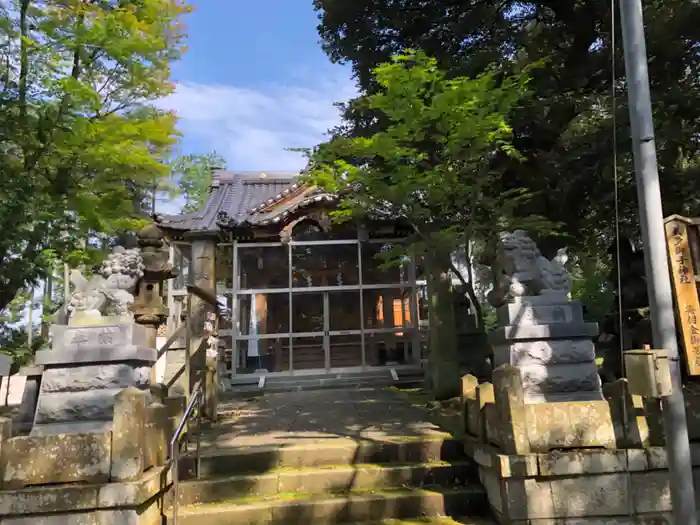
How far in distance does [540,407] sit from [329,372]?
405 inches

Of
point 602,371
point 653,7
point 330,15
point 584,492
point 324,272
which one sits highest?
point 330,15

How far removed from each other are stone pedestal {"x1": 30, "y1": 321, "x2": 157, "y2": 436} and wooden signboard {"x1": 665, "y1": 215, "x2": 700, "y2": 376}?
18.3ft

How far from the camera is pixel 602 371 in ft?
33.4

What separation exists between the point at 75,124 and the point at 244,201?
8.49 meters

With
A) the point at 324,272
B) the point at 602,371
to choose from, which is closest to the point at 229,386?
the point at 324,272

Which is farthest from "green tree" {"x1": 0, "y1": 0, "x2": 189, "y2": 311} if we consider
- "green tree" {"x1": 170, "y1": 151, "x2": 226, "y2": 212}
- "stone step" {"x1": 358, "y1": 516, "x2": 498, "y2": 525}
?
"green tree" {"x1": 170, "y1": 151, "x2": 226, "y2": 212}

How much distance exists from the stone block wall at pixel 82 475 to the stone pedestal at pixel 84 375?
111cm

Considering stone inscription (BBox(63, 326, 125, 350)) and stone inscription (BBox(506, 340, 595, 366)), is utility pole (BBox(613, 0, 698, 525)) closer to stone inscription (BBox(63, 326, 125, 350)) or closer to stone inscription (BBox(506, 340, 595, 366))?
stone inscription (BBox(506, 340, 595, 366))

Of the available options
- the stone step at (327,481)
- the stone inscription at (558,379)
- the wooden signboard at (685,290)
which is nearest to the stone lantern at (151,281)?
the stone step at (327,481)

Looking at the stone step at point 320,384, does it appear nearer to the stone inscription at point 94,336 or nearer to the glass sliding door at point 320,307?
the glass sliding door at point 320,307

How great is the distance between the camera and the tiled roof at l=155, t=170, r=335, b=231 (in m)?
14.6

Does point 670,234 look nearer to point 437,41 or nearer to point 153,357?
point 153,357

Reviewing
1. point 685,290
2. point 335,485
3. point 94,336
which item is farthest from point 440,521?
point 94,336

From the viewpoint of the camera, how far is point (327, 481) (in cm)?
562
